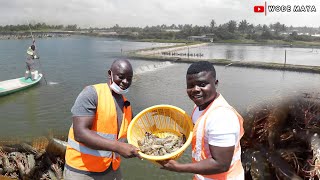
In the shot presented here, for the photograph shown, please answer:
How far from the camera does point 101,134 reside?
262 centimetres

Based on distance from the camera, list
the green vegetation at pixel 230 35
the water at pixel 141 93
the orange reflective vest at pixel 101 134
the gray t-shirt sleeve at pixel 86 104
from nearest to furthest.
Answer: the gray t-shirt sleeve at pixel 86 104 < the orange reflective vest at pixel 101 134 < the water at pixel 141 93 < the green vegetation at pixel 230 35

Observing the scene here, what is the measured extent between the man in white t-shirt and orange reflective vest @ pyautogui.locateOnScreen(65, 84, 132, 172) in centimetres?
65

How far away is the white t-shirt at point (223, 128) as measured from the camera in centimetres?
188

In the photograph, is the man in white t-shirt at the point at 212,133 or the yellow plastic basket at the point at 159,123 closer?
the man in white t-shirt at the point at 212,133

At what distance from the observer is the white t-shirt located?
1.88 m

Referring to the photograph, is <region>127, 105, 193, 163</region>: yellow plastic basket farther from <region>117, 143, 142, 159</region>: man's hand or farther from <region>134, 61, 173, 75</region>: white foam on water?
<region>134, 61, 173, 75</region>: white foam on water

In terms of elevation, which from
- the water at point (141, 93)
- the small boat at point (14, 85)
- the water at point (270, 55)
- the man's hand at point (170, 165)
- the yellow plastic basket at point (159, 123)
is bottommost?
the water at point (141, 93)

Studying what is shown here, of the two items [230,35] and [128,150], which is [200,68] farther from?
[230,35]

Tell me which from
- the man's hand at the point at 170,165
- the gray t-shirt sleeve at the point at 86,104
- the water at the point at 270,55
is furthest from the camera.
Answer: the water at the point at 270,55

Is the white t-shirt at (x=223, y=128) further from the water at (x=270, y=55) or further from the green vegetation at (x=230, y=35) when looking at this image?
the green vegetation at (x=230, y=35)

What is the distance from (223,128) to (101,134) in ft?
3.85

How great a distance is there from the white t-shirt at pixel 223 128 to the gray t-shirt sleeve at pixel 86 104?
3.39 feet

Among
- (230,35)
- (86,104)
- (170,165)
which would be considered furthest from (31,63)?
(230,35)

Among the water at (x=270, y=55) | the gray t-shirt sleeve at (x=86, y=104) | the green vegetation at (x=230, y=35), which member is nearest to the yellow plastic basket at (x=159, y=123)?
the gray t-shirt sleeve at (x=86, y=104)
